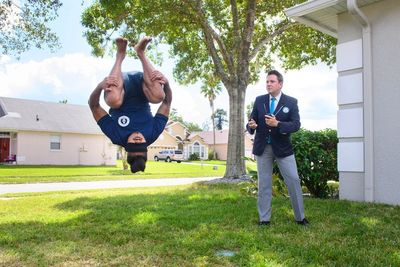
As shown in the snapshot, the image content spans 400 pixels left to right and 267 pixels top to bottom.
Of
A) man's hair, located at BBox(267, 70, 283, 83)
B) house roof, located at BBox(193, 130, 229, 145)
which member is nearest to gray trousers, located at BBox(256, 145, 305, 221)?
man's hair, located at BBox(267, 70, 283, 83)

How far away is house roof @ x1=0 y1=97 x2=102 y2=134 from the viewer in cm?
2959

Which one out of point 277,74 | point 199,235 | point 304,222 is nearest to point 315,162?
point 304,222

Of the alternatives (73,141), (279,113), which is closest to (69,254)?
(279,113)

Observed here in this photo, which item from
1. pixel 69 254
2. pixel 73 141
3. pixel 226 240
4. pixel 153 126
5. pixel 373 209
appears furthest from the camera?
pixel 73 141

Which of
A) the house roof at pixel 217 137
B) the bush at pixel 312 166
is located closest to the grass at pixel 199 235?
the bush at pixel 312 166

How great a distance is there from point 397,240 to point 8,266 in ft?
14.4

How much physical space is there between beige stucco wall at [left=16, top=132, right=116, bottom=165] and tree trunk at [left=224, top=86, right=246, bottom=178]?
15.9 m

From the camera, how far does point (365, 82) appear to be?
839cm

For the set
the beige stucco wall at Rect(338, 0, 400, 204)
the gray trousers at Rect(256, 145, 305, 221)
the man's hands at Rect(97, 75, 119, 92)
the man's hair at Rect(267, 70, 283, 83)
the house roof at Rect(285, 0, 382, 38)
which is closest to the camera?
the man's hands at Rect(97, 75, 119, 92)

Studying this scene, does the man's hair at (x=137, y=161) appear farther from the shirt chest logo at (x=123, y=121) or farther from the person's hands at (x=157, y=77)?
the person's hands at (x=157, y=77)

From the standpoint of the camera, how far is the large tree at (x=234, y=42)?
40.3ft

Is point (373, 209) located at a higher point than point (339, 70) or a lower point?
lower

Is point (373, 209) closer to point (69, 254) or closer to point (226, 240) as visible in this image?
point (226, 240)

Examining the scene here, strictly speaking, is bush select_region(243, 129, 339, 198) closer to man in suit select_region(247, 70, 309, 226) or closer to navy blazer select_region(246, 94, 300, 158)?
man in suit select_region(247, 70, 309, 226)
